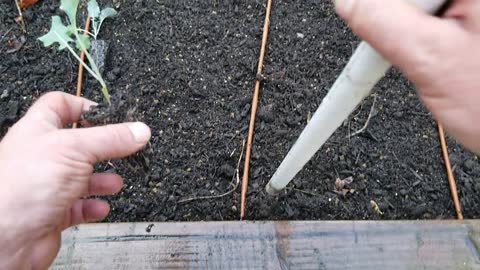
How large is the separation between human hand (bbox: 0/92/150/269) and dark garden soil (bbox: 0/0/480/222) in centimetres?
38

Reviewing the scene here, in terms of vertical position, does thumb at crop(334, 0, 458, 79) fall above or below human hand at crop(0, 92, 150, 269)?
above

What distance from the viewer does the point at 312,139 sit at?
822mm

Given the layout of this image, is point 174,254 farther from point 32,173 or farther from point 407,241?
point 407,241

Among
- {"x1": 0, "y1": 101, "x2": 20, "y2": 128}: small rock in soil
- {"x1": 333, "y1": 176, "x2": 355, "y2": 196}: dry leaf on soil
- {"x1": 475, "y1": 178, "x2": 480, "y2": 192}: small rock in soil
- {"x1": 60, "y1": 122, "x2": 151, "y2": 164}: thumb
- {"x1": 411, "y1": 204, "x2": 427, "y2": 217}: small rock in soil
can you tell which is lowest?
{"x1": 411, "y1": 204, "x2": 427, "y2": 217}: small rock in soil

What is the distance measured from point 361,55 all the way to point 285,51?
0.79 m

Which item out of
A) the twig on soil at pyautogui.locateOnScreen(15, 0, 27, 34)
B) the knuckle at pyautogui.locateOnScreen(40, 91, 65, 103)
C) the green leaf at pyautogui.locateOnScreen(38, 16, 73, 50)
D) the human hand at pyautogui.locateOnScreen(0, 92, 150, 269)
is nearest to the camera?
the human hand at pyautogui.locateOnScreen(0, 92, 150, 269)

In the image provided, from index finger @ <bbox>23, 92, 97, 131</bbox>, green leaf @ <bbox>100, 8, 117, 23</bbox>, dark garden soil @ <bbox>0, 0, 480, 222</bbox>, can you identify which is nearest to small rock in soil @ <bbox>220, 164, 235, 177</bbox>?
dark garden soil @ <bbox>0, 0, 480, 222</bbox>

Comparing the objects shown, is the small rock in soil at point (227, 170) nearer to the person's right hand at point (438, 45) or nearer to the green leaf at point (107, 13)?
the green leaf at point (107, 13)

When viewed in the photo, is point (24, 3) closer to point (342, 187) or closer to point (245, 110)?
point (245, 110)

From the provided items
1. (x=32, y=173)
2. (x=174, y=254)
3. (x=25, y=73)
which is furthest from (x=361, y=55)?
(x=25, y=73)

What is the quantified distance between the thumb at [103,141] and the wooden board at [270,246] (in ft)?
1.22

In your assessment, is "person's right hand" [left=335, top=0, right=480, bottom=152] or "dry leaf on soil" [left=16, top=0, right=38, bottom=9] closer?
"person's right hand" [left=335, top=0, right=480, bottom=152]

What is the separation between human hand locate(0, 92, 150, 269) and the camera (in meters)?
0.70

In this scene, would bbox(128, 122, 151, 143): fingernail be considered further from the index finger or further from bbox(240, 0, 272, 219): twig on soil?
bbox(240, 0, 272, 219): twig on soil
